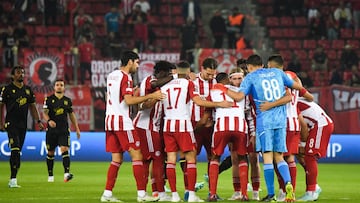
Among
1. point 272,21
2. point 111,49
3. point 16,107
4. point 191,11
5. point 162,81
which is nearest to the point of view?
point 162,81

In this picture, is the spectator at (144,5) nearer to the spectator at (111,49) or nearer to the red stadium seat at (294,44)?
the spectator at (111,49)

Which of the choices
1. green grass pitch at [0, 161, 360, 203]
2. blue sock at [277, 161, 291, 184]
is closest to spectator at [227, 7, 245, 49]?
green grass pitch at [0, 161, 360, 203]

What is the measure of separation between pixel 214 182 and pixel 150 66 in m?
14.3

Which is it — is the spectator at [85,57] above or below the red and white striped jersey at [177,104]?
above

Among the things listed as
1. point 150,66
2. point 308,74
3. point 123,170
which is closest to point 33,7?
point 150,66

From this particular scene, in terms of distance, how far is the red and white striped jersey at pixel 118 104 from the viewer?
15469mm

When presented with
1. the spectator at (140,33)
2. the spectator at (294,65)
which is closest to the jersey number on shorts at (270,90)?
the spectator at (294,65)

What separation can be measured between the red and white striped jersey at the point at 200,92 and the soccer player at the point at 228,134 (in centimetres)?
72

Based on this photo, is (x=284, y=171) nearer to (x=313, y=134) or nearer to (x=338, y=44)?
(x=313, y=134)

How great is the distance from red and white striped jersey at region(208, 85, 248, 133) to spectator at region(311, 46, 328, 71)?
58.6 ft

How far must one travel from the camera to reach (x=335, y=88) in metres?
28.7

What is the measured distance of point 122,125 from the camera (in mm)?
15477

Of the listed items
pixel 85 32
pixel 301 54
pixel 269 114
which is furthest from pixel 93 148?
pixel 269 114

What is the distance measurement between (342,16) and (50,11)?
10235mm
